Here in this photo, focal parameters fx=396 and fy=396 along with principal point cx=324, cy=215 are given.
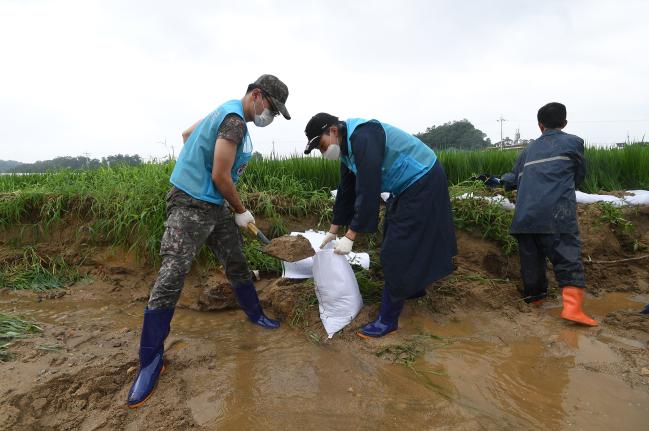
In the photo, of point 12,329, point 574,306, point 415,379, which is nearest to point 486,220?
point 574,306

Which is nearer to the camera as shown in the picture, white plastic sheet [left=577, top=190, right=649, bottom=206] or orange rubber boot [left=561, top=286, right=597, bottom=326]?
orange rubber boot [left=561, top=286, right=597, bottom=326]

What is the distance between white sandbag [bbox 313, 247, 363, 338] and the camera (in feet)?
8.43

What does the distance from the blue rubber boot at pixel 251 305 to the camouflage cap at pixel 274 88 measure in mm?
1199

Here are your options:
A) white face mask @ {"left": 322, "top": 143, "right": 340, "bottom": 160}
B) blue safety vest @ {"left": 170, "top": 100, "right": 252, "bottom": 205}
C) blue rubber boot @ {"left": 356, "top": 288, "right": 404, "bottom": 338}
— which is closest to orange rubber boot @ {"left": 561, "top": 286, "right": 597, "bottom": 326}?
blue rubber boot @ {"left": 356, "top": 288, "right": 404, "bottom": 338}

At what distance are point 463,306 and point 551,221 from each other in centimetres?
84

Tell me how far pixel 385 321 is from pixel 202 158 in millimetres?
1468

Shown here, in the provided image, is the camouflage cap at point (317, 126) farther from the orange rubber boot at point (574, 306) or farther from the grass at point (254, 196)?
the orange rubber boot at point (574, 306)

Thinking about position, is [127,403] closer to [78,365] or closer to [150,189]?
[78,365]

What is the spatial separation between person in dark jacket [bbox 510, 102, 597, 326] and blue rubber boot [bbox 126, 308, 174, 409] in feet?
7.96

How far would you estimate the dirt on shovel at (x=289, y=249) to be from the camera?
2.51 metres

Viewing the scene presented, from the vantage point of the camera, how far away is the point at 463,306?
9.45 feet

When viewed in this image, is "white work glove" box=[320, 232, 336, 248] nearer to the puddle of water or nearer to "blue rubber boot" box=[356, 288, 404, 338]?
"blue rubber boot" box=[356, 288, 404, 338]

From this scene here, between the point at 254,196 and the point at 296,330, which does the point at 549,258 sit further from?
the point at 254,196

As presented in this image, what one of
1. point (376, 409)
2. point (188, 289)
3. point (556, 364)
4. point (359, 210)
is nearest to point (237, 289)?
point (188, 289)
